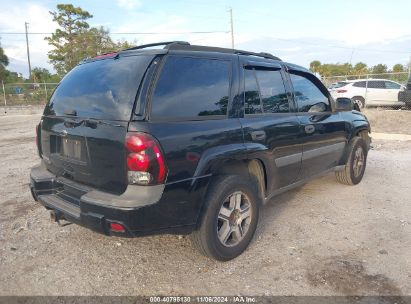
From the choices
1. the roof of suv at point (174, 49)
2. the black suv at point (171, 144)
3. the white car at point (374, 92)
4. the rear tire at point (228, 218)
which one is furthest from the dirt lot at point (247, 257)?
the white car at point (374, 92)

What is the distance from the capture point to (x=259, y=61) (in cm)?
378

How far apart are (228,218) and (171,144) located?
0.99 m

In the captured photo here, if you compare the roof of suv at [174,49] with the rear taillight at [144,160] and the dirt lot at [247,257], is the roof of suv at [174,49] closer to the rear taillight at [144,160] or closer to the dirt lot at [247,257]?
the rear taillight at [144,160]

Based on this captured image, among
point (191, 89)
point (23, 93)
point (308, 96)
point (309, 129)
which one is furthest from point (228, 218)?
point (23, 93)

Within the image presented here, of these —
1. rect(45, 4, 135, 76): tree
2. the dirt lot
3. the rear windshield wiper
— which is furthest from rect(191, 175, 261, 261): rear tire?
rect(45, 4, 135, 76): tree

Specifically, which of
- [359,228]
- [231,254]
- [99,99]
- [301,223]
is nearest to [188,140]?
[99,99]

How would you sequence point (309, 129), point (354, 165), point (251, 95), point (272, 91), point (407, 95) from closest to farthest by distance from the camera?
point (251, 95) → point (272, 91) → point (309, 129) → point (354, 165) → point (407, 95)

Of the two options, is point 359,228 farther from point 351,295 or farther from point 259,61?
point 259,61

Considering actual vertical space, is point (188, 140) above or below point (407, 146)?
above

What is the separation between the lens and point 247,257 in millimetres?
3404

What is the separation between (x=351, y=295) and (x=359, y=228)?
139 cm

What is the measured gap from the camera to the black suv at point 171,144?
8.72 feet

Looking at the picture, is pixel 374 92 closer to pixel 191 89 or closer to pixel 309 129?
pixel 309 129

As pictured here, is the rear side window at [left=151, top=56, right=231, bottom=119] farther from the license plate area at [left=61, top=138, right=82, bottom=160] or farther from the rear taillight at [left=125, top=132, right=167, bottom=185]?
the license plate area at [left=61, top=138, right=82, bottom=160]
